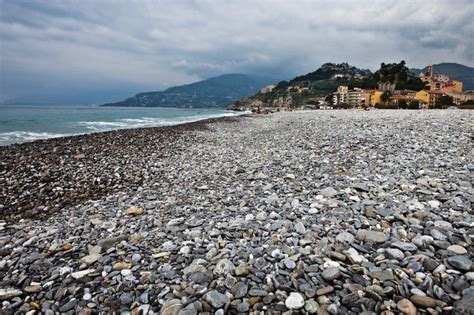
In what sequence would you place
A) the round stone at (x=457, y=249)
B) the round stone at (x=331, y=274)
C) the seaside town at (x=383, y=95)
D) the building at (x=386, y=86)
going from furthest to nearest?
the building at (x=386, y=86) → the seaside town at (x=383, y=95) → the round stone at (x=457, y=249) → the round stone at (x=331, y=274)

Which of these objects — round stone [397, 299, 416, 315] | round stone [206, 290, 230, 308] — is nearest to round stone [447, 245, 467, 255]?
round stone [397, 299, 416, 315]

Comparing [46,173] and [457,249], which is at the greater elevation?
[457,249]

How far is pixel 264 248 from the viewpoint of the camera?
353 centimetres

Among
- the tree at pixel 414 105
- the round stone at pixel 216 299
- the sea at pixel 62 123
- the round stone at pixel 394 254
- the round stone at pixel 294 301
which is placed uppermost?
the tree at pixel 414 105

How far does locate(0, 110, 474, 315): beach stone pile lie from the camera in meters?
2.62

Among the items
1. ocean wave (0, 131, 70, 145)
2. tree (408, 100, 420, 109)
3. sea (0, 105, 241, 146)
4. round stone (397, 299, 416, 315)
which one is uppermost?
tree (408, 100, 420, 109)

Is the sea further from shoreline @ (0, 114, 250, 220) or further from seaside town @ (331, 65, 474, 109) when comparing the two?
seaside town @ (331, 65, 474, 109)

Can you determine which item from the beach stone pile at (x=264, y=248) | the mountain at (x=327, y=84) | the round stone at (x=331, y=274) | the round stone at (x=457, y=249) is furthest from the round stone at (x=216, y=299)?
the mountain at (x=327, y=84)

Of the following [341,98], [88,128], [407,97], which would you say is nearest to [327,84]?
[341,98]

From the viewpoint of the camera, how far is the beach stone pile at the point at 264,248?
2623mm

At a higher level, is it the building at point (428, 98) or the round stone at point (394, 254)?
the building at point (428, 98)

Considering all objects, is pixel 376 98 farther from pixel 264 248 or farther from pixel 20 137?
pixel 264 248

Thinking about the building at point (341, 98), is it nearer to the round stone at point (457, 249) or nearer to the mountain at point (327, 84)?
the mountain at point (327, 84)

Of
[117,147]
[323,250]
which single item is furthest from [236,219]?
[117,147]
